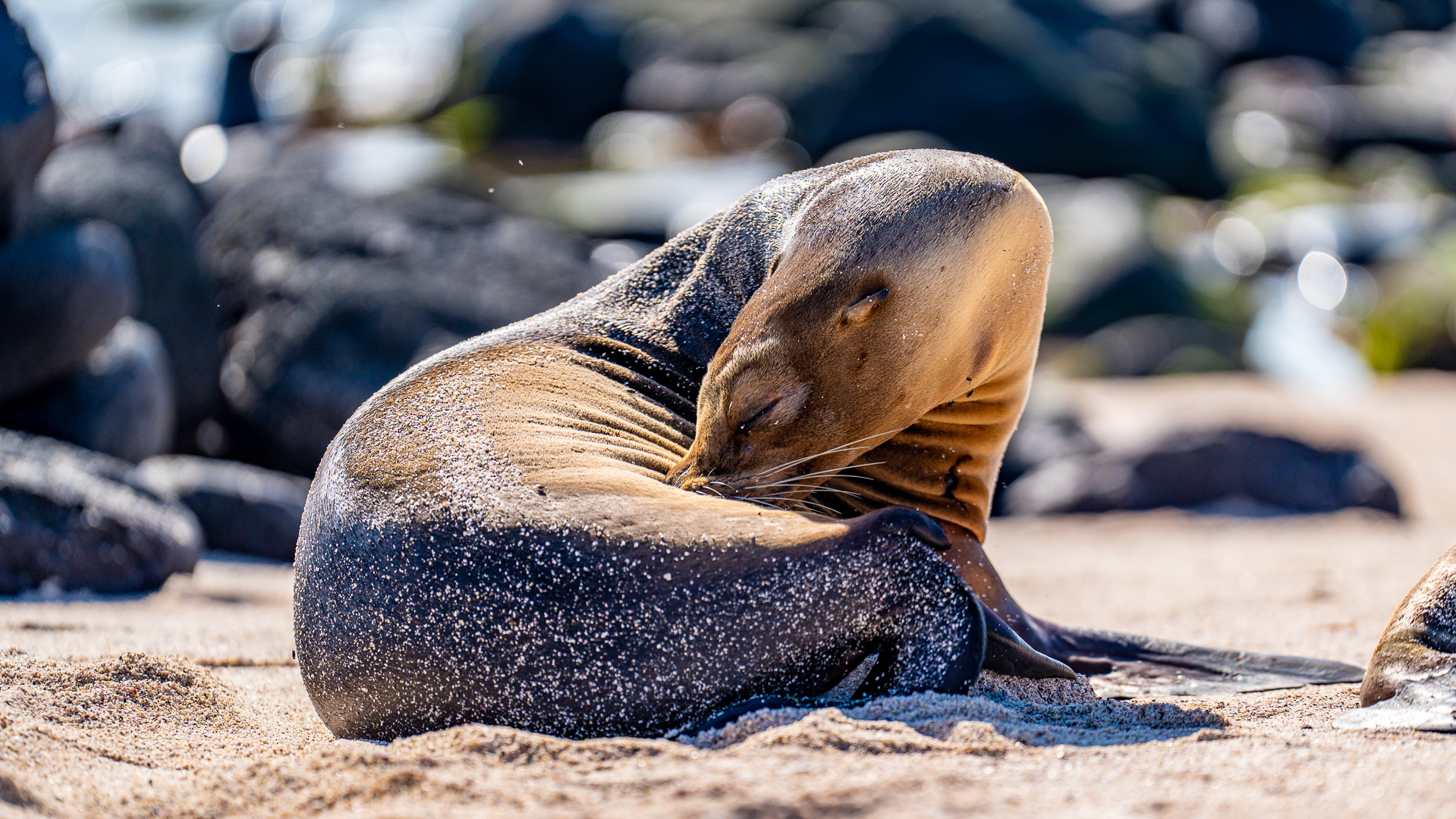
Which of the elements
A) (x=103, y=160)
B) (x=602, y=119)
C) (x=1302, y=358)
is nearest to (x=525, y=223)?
(x=103, y=160)

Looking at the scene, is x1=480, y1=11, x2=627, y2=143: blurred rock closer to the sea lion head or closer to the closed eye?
the sea lion head

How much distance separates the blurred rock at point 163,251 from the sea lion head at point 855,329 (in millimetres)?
6304

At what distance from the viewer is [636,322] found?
352 cm

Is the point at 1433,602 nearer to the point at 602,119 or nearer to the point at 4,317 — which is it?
the point at 4,317

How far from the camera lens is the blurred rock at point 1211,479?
870 centimetres

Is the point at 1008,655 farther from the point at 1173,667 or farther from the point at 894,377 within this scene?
the point at 1173,667

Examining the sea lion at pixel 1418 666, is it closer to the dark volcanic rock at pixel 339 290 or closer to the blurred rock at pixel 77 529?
the blurred rock at pixel 77 529

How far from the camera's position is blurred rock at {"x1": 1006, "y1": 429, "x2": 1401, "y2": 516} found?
8.70 m

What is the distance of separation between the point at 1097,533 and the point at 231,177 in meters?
8.01

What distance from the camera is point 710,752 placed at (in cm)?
231

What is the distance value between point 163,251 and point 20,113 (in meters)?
3.04

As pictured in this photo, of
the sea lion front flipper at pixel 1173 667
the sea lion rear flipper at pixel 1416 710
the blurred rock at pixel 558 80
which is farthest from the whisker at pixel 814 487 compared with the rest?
the blurred rock at pixel 558 80

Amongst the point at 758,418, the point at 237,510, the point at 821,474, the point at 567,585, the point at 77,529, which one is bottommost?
the point at 237,510

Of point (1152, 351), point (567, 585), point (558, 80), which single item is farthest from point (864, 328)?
point (558, 80)
